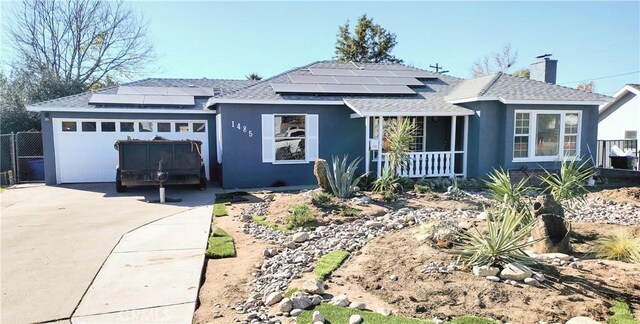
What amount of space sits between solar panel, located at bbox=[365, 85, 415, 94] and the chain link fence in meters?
12.9

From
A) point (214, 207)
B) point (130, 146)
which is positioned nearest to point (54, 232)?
point (214, 207)

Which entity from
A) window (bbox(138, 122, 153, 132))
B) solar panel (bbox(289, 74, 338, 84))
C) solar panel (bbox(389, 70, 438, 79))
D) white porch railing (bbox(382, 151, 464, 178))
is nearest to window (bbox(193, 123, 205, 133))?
window (bbox(138, 122, 153, 132))

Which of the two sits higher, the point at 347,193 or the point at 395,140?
the point at 395,140

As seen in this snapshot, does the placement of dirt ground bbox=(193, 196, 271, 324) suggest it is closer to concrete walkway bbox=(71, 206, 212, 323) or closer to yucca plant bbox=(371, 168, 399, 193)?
concrete walkway bbox=(71, 206, 212, 323)

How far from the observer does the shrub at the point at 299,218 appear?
7065mm

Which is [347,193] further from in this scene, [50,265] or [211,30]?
[211,30]

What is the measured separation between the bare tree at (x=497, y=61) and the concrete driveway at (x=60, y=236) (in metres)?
37.1

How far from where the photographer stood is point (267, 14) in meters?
14.9

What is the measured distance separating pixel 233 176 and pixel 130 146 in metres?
3.07

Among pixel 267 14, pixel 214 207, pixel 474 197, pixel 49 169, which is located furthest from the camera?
pixel 267 14

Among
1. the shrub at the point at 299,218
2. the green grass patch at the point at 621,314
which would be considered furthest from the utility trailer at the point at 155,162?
the green grass patch at the point at 621,314

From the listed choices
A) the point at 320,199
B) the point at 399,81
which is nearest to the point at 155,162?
the point at 320,199

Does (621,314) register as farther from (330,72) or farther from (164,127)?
(164,127)

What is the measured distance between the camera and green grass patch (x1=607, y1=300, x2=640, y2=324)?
11.0 ft
